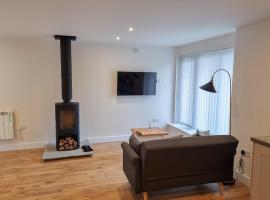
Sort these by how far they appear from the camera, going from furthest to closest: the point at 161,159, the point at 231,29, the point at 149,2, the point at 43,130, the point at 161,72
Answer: the point at 161,72
the point at 43,130
the point at 231,29
the point at 161,159
the point at 149,2

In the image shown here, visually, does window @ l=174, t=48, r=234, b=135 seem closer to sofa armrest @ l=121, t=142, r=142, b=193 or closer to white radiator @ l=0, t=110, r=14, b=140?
sofa armrest @ l=121, t=142, r=142, b=193

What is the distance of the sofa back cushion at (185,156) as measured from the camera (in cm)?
260

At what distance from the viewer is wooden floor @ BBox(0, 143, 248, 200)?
3.04 meters

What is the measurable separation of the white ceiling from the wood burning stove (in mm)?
454

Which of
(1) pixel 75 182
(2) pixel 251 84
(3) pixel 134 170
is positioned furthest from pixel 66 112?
(2) pixel 251 84

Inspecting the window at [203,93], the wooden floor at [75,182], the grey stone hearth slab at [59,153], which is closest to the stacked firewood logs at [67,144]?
the grey stone hearth slab at [59,153]

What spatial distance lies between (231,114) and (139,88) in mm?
2370

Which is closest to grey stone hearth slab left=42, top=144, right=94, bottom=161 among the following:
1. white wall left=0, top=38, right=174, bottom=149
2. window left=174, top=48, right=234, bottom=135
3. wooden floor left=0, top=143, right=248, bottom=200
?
wooden floor left=0, top=143, right=248, bottom=200

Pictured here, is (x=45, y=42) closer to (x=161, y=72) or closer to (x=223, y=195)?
(x=161, y=72)

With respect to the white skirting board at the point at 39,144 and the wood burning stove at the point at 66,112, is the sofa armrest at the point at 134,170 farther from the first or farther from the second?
the white skirting board at the point at 39,144

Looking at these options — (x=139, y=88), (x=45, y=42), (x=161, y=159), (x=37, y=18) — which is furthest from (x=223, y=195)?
(x=45, y=42)

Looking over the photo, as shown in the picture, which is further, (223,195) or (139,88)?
(139,88)

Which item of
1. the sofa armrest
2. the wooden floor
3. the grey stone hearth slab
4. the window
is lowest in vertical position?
the wooden floor

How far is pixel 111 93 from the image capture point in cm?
536
